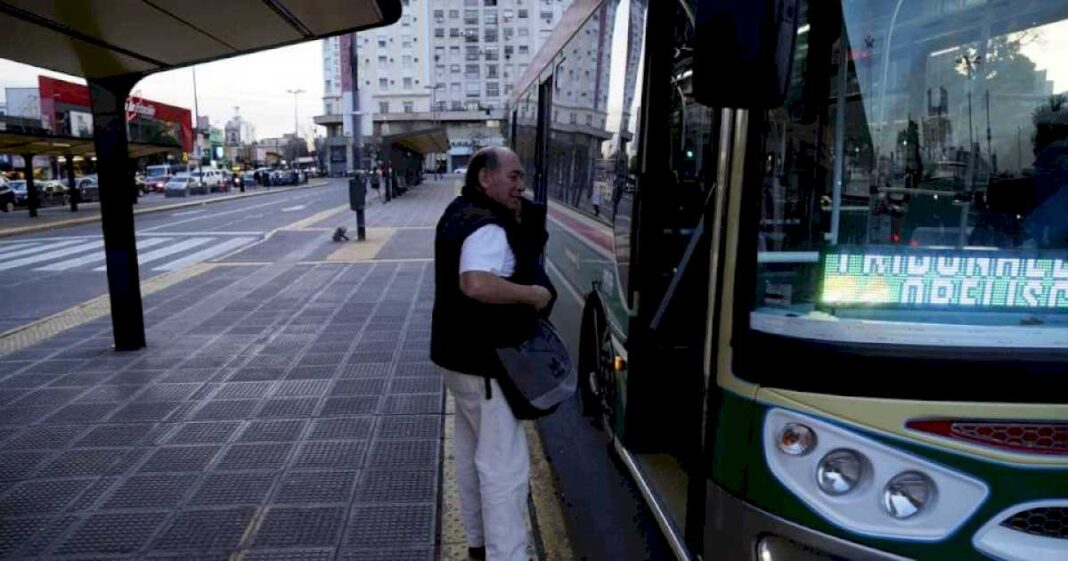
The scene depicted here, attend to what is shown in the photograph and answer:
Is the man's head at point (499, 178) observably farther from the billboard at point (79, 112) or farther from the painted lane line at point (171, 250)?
the billboard at point (79, 112)

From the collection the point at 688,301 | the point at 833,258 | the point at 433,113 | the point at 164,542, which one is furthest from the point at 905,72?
the point at 433,113

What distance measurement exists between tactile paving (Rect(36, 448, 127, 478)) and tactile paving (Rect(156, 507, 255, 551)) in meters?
0.95

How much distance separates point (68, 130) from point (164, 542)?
47797mm

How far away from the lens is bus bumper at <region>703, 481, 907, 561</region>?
222cm

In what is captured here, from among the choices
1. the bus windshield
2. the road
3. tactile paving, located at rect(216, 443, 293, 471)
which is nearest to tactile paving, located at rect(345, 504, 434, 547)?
tactile paving, located at rect(216, 443, 293, 471)

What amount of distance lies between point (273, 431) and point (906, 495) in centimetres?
404

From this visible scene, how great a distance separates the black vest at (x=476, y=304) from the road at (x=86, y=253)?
7.74 meters

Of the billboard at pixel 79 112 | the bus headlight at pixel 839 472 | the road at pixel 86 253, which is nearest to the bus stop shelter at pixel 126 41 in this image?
the road at pixel 86 253

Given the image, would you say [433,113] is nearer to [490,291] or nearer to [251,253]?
[251,253]

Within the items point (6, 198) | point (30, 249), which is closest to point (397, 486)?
point (30, 249)

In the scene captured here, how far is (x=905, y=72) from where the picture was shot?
2459 mm

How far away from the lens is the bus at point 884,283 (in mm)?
2164

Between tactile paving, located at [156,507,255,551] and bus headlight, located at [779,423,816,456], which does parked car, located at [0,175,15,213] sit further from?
bus headlight, located at [779,423,816,456]

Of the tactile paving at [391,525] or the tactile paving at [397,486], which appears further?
the tactile paving at [397,486]
